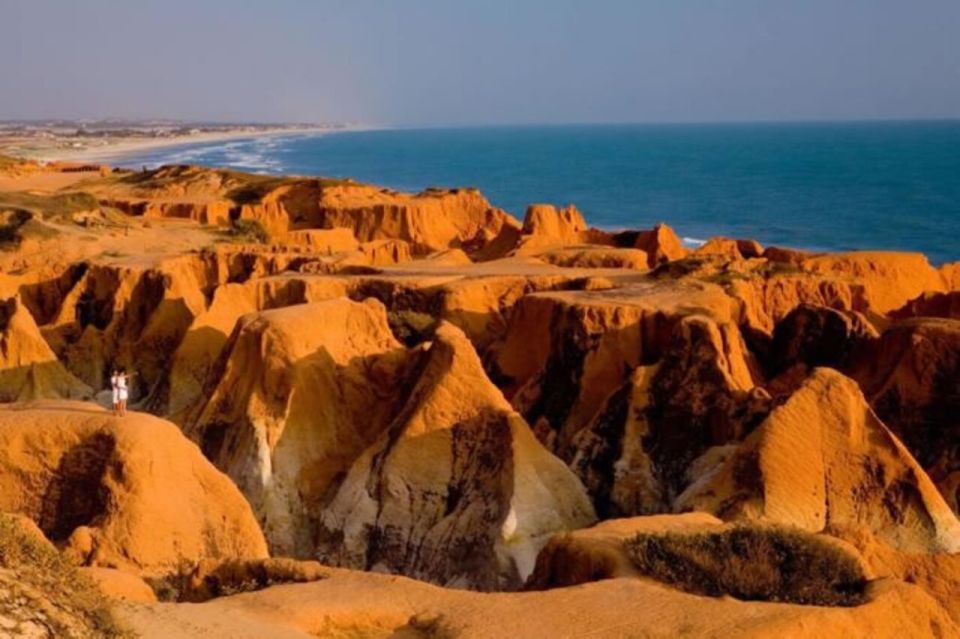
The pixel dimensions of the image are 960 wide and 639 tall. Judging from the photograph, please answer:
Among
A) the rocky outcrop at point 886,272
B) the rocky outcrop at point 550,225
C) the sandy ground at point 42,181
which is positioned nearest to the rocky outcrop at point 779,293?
the rocky outcrop at point 886,272

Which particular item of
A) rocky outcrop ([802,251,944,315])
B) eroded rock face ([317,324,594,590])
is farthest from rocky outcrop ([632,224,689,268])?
eroded rock face ([317,324,594,590])

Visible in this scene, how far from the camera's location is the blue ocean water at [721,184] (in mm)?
79212

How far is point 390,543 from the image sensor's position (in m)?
18.9

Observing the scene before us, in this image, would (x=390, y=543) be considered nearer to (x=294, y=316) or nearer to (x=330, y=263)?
(x=294, y=316)

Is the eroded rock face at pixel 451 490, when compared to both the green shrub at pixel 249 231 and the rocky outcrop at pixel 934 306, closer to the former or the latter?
the rocky outcrop at pixel 934 306

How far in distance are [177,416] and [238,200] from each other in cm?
3714

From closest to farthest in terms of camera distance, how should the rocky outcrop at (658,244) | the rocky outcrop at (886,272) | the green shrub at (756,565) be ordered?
the green shrub at (756,565) → the rocky outcrop at (886,272) → the rocky outcrop at (658,244)

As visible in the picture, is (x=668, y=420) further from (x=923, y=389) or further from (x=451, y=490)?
(x=923, y=389)

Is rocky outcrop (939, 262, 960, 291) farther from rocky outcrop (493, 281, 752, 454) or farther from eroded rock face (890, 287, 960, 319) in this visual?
rocky outcrop (493, 281, 752, 454)

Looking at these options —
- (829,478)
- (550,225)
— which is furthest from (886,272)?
(829,478)

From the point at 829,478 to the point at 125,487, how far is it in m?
9.95

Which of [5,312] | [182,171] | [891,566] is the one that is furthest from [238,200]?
[891,566]

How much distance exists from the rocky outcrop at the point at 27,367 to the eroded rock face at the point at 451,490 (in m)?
10.5

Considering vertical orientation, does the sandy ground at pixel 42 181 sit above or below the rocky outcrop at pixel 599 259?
above
